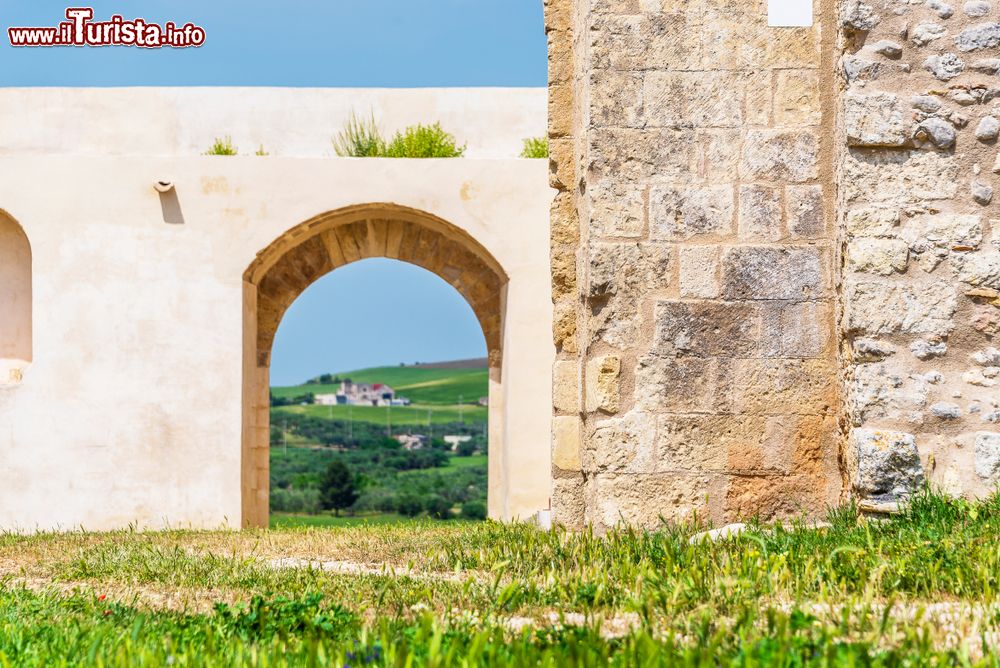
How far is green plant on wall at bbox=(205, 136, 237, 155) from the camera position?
1075 cm

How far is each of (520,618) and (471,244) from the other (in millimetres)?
7017

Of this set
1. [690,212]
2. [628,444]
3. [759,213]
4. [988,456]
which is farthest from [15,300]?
[988,456]

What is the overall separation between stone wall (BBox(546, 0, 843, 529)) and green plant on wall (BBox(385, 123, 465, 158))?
5.19 meters

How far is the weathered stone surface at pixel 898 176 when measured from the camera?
16.5 feet

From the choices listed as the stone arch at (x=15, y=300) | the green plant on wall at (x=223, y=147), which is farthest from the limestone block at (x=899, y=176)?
the stone arch at (x=15, y=300)

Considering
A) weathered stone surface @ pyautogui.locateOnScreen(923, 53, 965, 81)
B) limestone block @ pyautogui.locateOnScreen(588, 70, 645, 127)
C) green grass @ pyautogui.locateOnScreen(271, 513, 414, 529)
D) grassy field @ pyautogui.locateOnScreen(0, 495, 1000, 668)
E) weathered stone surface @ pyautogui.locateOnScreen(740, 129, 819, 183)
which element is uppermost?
weathered stone surface @ pyautogui.locateOnScreen(923, 53, 965, 81)

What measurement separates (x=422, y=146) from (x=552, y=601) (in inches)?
297

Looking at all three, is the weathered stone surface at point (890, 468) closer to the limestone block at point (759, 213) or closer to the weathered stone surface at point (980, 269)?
the weathered stone surface at point (980, 269)

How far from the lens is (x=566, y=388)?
5.96 meters

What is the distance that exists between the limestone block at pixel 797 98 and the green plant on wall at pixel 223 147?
6.77 m

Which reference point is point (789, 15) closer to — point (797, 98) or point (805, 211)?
point (797, 98)

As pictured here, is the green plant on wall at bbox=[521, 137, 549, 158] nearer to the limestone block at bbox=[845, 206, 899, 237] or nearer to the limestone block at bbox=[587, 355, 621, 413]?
the limestone block at bbox=[587, 355, 621, 413]

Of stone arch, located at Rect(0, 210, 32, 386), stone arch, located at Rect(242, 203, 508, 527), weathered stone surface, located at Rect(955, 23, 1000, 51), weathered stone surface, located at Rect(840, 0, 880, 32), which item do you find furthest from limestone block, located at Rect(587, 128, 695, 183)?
stone arch, located at Rect(0, 210, 32, 386)

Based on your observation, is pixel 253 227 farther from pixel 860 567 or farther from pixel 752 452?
pixel 860 567
